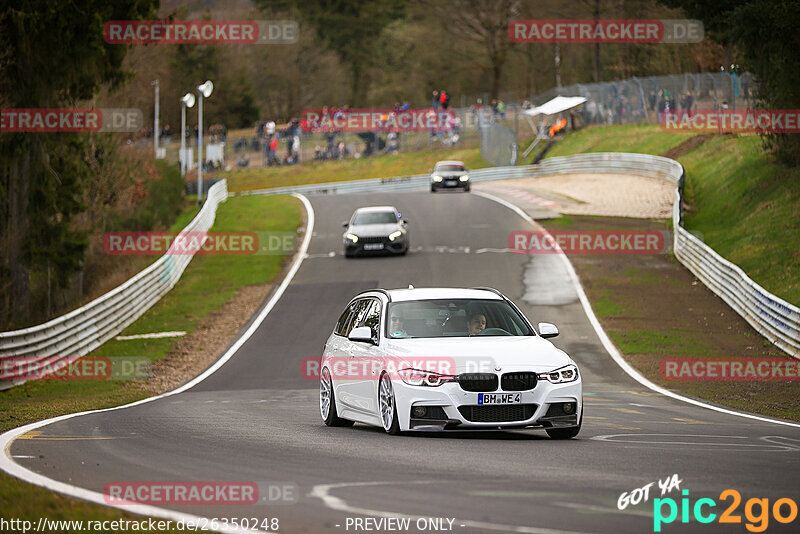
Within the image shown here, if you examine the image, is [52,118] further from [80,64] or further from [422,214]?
[422,214]

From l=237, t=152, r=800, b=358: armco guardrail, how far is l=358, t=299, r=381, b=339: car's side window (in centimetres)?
1188

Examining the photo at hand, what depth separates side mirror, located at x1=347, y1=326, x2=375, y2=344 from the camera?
1202 centimetres

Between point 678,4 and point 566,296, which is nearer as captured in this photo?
point 566,296

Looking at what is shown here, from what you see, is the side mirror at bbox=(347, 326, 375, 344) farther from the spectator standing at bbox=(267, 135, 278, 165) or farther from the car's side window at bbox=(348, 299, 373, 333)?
the spectator standing at bbox=(267, 135, 278, 165)

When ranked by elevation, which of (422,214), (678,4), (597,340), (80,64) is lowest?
(597,340)

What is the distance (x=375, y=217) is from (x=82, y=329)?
15802 millimetres

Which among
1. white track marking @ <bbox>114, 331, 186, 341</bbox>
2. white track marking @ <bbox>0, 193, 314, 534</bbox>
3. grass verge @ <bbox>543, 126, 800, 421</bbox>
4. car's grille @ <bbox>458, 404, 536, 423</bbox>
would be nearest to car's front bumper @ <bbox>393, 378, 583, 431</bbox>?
car's grille @ <bbox>458, 404, 536, 423</bbox>

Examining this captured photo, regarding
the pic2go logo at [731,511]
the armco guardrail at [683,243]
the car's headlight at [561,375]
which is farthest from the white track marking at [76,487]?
the armco guardrail at [683,243]

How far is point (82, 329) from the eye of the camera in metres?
25.4

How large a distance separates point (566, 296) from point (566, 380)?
20.8 meters

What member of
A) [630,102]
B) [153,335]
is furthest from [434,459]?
[630,102]

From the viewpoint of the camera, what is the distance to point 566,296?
3177cm

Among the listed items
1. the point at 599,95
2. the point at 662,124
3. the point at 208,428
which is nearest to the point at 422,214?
the point at 662,124

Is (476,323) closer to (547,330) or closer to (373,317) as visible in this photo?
(547,330)
